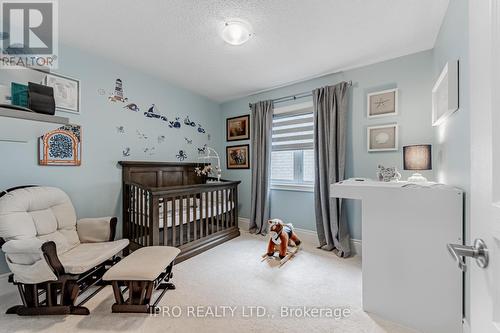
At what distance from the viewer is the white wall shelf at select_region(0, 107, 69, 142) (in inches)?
53.2

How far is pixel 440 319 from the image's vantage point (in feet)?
4.61

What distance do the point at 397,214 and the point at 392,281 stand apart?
19.2 inches

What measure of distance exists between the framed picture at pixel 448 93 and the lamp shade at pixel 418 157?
0.27 m

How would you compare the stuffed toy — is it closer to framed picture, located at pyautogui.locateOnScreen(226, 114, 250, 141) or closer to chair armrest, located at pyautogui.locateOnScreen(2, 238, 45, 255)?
framed picture, located at pyautogui.locateOnScreen(226, 114, 250, 141)

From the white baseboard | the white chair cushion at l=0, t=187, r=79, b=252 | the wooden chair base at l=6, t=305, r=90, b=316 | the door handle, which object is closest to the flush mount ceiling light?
the door handle

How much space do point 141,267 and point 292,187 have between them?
2353 millimetres

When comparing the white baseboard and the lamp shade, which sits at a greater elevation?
the lamp shade

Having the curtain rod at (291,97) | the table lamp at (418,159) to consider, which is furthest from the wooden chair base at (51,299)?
the curtain rod at (291,97)

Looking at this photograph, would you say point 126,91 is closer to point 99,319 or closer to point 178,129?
point 178,129

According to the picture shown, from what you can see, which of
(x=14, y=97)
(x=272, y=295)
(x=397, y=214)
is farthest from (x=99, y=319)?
(x=397, y=214)

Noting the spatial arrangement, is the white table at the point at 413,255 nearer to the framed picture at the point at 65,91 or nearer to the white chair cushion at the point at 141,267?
the white chair cushion at the point at 141,267

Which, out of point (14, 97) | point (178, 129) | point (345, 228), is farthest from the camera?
point (178, 129)

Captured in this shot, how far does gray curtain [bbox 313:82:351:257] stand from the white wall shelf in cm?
272

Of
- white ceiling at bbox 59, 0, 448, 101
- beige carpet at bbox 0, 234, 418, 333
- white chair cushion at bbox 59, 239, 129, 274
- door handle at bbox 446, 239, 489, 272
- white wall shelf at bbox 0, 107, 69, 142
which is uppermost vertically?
white ceiling at bbox 59, 0, 448, 101
